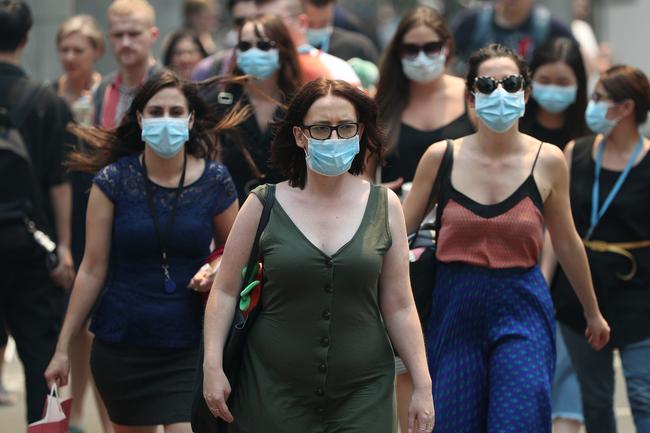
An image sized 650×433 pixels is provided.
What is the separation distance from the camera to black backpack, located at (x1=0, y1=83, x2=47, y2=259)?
7.39 m

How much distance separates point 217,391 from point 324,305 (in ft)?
1.51

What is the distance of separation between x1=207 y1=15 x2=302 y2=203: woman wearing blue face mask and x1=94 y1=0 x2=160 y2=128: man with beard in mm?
1054

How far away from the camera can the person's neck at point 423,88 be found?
7.73 m

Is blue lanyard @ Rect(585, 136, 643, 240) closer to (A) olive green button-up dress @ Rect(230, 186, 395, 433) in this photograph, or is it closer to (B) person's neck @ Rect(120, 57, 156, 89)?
(A) olive green button-up dress @ Rect(230, 186, 395, 433)

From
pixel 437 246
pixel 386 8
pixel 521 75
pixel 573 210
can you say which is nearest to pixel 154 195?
pixel 437 246

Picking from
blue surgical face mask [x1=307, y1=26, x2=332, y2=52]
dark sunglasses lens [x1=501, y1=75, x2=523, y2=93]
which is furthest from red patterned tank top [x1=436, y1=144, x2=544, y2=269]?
blue surgical face mask [x1=307, y1=26, x2=332, y2=52]

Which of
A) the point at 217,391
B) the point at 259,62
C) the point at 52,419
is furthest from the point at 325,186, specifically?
the point at 259,62

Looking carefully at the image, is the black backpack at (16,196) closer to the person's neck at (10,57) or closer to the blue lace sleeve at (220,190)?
the person's neck at (10,57)

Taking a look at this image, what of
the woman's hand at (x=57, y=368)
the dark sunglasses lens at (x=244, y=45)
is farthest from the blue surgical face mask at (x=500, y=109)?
the woman's hand at (x=57, y=368)

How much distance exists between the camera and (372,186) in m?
5.33

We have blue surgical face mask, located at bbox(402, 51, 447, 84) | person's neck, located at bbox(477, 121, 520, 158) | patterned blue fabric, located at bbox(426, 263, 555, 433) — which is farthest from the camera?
blue surgical face mask, located at bbox(402, 51, 447, 84)

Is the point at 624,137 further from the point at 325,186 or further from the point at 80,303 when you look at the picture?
the point at 80,303

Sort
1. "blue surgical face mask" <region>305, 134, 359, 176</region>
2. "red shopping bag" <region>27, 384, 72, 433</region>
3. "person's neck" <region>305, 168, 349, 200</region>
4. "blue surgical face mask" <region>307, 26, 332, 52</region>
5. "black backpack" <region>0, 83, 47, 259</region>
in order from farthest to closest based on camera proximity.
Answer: "blue surgical face mask" <region>307, 26, 332, 52</region> → "black backpack" <region>0, 83, 47, 259</region> → "red shopping bag" <region>27, 384, 72, 433</region> → "person's neck" <region>305, 168, 349, 200</region> → "blue surgical face mask" <region>305, 134, 359, 176</region>

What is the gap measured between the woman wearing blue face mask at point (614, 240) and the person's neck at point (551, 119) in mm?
630
